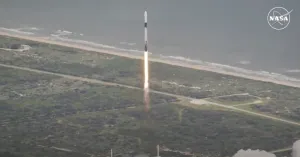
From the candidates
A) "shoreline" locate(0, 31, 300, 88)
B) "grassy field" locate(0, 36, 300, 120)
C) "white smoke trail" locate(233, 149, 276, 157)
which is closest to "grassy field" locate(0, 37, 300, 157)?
"grassy field" locate(0, 36, 300, 120)

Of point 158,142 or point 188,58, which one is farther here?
point 188,58

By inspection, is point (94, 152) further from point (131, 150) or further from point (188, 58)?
point (188, 58)

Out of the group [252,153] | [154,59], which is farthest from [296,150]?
[154,59]

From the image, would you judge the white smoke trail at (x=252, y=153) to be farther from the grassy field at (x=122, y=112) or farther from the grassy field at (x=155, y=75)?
the grassy field at (x=155, y=75)

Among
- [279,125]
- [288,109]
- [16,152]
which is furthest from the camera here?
[288,109]

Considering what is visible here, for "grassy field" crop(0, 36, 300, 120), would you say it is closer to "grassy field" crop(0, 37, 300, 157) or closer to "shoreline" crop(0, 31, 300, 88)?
"grassy field" crop(0, 37, 300, 157)

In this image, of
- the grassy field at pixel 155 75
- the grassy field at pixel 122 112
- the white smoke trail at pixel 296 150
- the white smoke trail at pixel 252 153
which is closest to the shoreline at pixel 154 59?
the grassy field at pixel 155 75

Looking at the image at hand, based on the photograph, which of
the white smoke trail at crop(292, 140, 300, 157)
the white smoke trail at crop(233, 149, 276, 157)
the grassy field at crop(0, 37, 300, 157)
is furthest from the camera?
the grassy field at crop(0, 37, 300, 157)

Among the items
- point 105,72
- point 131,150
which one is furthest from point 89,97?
point 131,150
